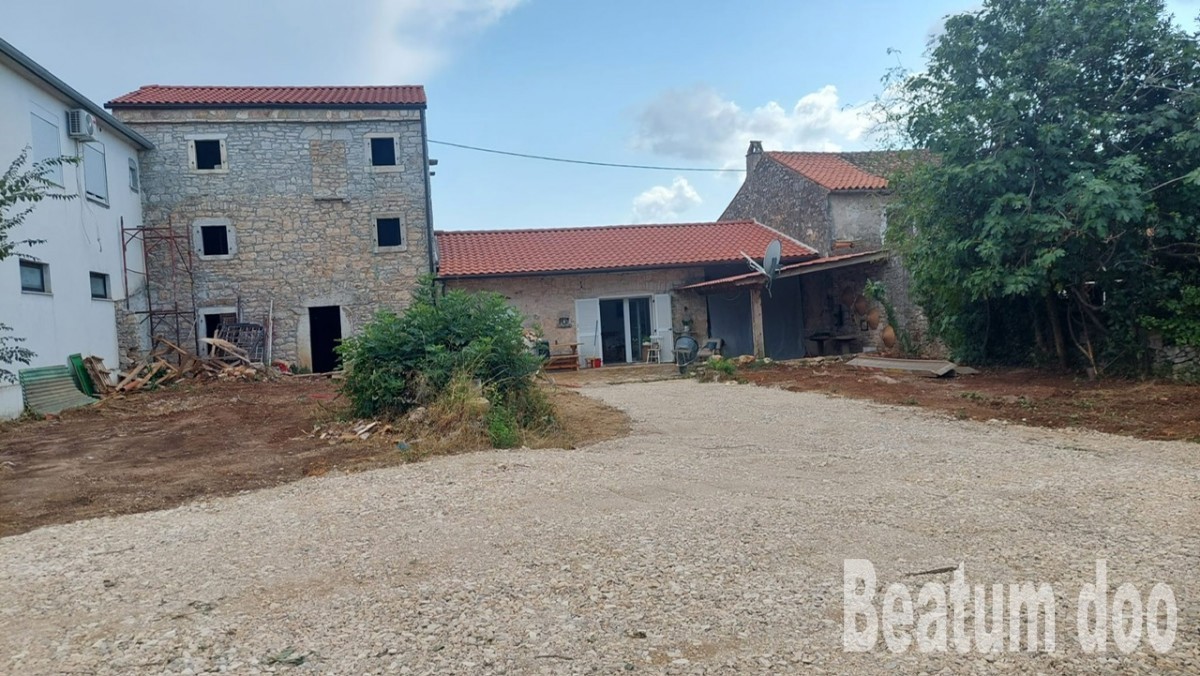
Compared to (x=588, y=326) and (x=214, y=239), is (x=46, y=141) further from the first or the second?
(x=588, y=326)

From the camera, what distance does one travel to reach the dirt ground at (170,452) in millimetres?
5887

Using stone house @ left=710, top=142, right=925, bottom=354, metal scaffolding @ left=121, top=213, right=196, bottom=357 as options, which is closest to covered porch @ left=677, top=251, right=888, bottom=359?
stone house @ left=710, top=142, right=925, bottom=354

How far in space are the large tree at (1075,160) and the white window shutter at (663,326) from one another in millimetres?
8480

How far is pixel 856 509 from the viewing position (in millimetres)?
4645

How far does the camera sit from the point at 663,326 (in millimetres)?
19188

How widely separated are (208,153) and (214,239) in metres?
2.20

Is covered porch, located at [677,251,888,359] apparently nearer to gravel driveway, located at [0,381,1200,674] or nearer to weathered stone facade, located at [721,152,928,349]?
weathered stone facade, located at [721,152,928,349]

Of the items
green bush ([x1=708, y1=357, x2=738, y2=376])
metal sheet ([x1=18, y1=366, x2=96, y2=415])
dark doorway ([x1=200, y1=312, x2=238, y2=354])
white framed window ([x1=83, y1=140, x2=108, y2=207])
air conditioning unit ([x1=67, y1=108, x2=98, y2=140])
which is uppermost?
air conditioning unit ([x1=67, y1=108, x2=98, y2=140])


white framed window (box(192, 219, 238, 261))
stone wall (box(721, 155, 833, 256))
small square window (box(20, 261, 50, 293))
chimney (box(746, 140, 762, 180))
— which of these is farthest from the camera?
chimney (box(746, 140, 762, 180))

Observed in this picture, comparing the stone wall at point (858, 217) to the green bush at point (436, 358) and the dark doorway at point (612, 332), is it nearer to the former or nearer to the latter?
the dark doorway at point (612, 332)

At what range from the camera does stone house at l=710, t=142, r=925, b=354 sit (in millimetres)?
16219

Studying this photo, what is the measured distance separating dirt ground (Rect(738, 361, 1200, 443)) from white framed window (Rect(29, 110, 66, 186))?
1348 cm

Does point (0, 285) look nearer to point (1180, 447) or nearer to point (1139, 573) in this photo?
point (1139, 573)

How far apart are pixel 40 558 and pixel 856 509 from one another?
16.6 feet
